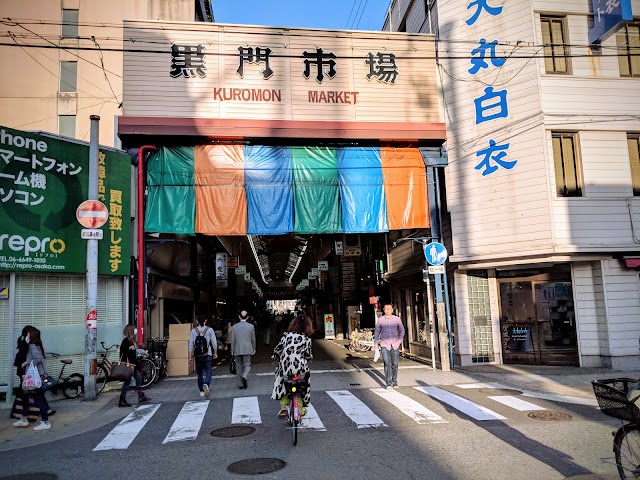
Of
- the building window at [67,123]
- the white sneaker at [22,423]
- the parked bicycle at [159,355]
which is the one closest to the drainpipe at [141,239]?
the parked bicycle at [159,355]

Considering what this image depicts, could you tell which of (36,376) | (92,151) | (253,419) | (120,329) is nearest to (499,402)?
(253,419)

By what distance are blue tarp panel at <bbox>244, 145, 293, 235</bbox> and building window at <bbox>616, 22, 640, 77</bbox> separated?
1041 centimetres

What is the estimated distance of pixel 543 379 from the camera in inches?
486

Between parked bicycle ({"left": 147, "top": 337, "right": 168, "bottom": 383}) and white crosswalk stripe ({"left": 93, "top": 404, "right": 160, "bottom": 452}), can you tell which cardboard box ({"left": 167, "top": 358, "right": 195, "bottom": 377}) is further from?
white crosswalk stripe ({"left": 93, "top": 404, "right": 160, "bottom": 452})

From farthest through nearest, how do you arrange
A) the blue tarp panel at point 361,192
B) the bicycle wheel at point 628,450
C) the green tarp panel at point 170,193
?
the blue tarp panel at point 361,192 → the green tarp panel at point 170,193 → the bicycle wheel at point 628,450

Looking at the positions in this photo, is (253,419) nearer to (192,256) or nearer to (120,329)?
(120,329)

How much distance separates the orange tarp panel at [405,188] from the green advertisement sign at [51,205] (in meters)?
8.08

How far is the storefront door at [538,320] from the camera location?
1427cm

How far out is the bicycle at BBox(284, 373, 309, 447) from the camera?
23.1ft

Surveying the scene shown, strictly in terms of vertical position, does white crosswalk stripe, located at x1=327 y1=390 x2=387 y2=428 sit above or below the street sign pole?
below

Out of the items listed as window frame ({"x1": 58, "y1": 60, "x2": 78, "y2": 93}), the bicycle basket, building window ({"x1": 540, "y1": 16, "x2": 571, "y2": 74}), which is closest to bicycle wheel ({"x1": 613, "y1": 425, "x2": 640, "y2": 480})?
the bicycle basket

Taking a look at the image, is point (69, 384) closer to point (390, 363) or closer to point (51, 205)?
point (51, 205)

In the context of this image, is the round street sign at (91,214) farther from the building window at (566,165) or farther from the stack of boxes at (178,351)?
the building window at (566,165)

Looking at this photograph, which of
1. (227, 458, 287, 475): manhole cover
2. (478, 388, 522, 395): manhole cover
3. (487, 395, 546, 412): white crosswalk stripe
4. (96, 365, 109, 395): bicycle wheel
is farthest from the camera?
(96, 365, 109, 395): bicycle wheel
